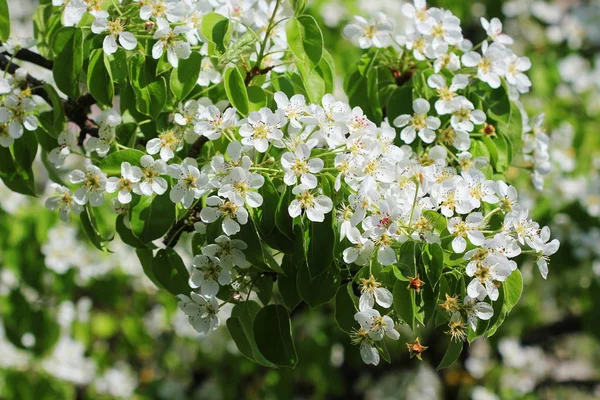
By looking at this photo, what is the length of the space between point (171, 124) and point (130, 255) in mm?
2107

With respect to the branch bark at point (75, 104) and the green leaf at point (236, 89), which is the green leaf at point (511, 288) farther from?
the branch bark at point (75, 104)

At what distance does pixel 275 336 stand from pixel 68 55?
1.84 feet

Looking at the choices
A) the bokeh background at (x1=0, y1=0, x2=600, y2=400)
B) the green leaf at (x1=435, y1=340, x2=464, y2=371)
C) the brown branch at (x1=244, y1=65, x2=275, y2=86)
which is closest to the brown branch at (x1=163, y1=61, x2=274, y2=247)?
the brown branch at (x1=244, y1=65, x2=275, y2=86)

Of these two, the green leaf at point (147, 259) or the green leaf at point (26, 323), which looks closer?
the green leaf at point (147, 259)

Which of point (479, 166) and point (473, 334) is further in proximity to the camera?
point (479, 166)

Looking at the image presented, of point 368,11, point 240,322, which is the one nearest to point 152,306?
point 368,11

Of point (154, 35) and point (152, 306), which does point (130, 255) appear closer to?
point (152, 306)

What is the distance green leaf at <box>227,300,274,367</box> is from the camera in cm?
121

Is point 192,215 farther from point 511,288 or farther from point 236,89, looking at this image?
point 511,288

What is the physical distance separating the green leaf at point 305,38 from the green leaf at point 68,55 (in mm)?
338

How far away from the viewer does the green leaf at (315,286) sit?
1102 mm

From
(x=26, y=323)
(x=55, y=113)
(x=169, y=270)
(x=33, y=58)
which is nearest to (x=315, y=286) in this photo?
(x=169, y=270)

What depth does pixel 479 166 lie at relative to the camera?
4.21 ft

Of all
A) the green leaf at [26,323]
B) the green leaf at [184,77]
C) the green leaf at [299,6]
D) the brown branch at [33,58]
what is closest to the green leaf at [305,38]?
the green leaf at [299,6]
